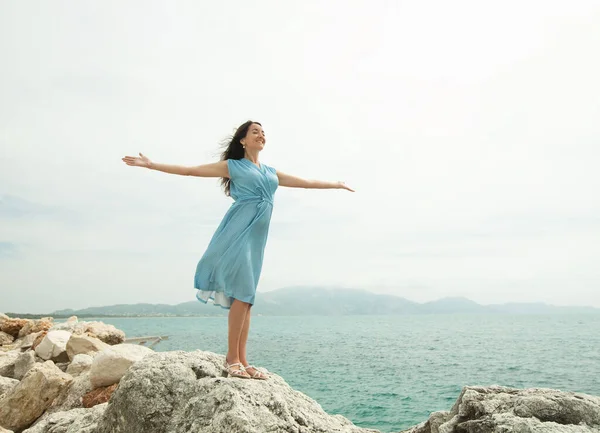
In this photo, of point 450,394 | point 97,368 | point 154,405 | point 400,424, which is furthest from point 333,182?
point 450,394

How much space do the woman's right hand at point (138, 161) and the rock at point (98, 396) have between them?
3.63 meters

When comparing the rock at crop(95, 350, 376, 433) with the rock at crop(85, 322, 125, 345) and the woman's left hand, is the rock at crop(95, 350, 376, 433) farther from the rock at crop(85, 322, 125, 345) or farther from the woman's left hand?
the rock at crop(85, 322, 125, 345)

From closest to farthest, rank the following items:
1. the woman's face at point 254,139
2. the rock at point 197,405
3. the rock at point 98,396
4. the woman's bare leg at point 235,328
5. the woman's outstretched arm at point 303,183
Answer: the rock at point 197,405, the woman's bare leg at point 235,328, the woman's face at point 254,139, the woman's outstretched arm at point 303,183, the rock at point 98,396

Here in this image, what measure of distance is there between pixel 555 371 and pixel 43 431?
124 ft

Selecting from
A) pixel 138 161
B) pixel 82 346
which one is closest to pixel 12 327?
pixel 82 346

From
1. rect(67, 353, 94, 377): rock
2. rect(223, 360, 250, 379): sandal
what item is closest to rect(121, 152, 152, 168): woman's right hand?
rect(223, 360, 250, 379): sandal

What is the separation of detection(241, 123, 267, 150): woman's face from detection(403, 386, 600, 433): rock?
3629 millimetres

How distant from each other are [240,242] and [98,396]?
12.1ft

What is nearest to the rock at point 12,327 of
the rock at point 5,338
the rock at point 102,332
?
the rock at point 5,338

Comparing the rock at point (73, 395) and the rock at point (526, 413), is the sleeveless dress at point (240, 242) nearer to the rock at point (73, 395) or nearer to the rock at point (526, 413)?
the rock at point (526, 413)

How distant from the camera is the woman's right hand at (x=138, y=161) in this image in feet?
17.1

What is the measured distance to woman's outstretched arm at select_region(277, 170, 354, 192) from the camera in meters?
6.22

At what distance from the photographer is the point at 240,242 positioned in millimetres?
5328

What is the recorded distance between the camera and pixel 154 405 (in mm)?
4434
